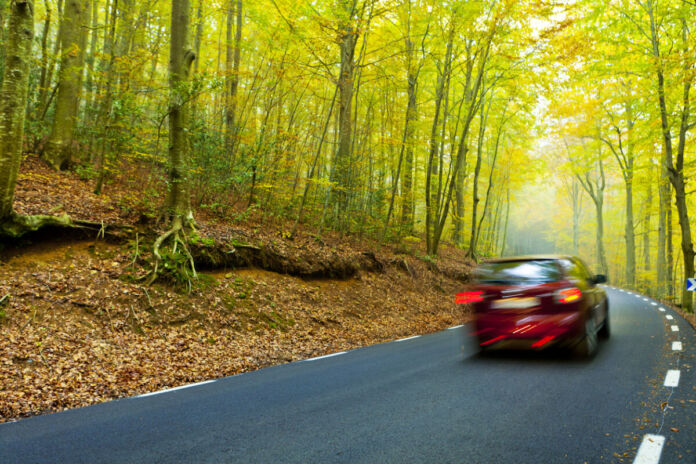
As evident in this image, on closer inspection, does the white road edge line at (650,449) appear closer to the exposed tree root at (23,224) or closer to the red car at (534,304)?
the red car at (534,304)

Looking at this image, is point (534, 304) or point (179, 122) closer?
point (534, 304)

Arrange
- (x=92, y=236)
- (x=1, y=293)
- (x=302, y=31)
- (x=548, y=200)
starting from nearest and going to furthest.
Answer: (x=1, y=293) < (x=92, y=236) < (x=302, y=31) < (x=548, y=200)

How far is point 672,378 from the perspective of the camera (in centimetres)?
503

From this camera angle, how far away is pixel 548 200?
246ft

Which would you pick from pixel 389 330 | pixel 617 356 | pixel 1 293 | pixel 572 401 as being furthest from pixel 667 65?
pixel 1 293

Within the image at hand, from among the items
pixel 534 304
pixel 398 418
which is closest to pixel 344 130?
pixel 534 304

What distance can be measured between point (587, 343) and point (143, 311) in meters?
7.63

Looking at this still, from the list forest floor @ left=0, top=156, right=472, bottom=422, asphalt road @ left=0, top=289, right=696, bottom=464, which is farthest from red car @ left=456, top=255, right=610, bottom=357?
forest floor @ left=0, top=156, right=472, bottom=422

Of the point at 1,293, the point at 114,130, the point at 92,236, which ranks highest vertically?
the point at 114,130

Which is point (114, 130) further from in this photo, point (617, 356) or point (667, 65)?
point (667, 65)

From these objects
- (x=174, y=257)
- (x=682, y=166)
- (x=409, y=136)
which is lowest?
(x=174, y=257)

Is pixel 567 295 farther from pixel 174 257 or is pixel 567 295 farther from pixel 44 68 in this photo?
pixel 44 68

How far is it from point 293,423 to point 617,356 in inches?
214

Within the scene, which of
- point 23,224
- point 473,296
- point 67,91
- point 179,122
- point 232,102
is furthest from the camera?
point 232,102
